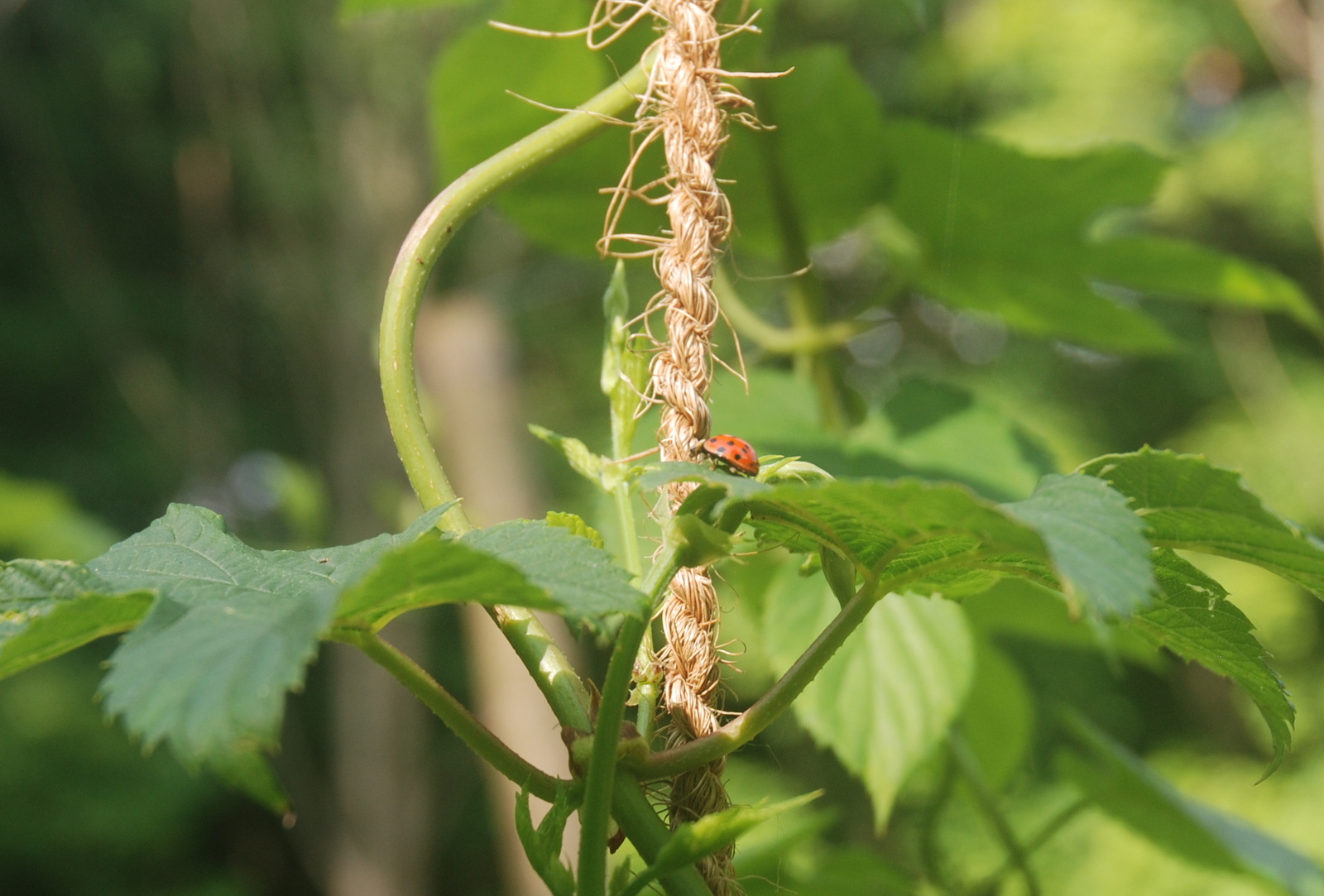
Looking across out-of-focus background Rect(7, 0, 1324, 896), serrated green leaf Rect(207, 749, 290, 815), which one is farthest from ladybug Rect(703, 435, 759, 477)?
out-of-focus background Rect(7, 0, 1324, 896)

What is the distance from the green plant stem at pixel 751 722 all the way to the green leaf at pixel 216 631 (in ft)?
0.27

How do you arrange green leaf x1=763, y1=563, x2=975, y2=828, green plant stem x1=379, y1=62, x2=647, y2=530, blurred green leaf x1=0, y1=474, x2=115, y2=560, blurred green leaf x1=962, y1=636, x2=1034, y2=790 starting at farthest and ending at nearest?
blurred green leaf x1=0, y1=474, x2=115, y2=560 < blurred green leaf x1=962, y1=636, x2=1034, y2=790 < green leaf x1=763, y1=563, x2=975, y2=828 < green plant stem x1=379, y1=62, x2=647, y2=530

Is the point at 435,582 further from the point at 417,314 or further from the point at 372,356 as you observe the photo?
the point at 372,356

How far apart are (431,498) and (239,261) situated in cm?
490

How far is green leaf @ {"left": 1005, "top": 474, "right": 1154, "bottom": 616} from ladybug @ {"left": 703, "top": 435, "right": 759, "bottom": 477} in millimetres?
66

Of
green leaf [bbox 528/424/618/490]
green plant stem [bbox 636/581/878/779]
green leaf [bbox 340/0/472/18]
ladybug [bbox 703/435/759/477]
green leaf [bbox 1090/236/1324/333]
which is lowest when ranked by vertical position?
green leaf [bbox 1090/236/1324/333]

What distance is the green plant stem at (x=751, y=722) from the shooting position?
25cm

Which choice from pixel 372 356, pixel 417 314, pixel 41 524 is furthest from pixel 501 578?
pixel 372 356

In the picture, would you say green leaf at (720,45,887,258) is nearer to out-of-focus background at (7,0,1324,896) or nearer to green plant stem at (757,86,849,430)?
green plant stem at (757,86,849,430)

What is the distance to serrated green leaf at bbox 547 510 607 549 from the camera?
266mm

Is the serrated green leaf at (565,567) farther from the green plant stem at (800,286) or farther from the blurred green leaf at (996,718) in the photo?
the blurred green leaf at (996,718)

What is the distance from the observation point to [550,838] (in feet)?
0.80

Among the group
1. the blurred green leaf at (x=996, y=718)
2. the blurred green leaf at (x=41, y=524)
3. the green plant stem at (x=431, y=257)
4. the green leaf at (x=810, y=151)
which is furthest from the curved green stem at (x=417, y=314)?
the blurred green leaf at (x=41, y=524)

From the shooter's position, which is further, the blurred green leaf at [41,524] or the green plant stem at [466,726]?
the blurred green leaf at [41,524]
